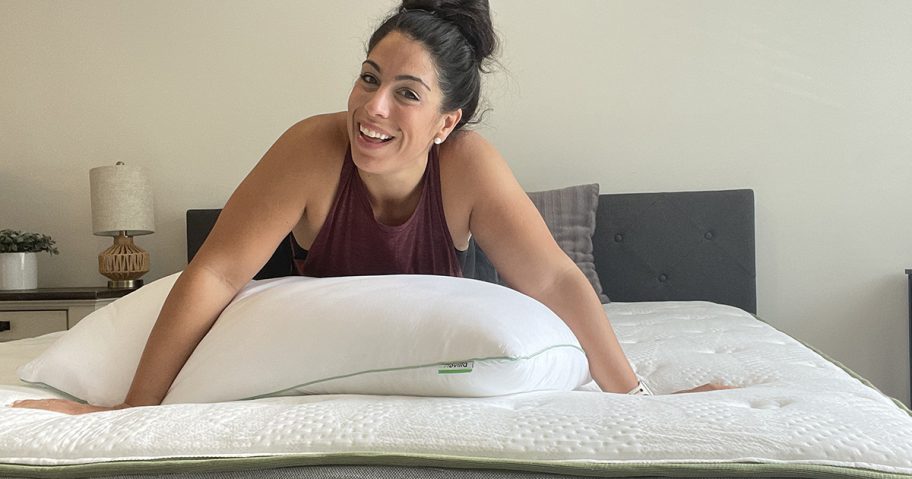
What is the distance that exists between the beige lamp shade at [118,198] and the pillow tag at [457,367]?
97.3 inches

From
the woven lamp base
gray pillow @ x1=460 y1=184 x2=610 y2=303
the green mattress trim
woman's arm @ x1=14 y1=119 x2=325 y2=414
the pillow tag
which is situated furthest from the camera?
the woven lamp base

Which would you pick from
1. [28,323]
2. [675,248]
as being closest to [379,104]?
[675,248]

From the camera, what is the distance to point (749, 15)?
→ 128 inches

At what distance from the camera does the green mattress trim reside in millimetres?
798

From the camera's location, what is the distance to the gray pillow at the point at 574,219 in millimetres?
2992

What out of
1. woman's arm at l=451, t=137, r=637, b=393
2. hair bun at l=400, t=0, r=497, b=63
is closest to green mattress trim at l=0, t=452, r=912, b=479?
woman's arm at l=451, t=137, r=637, b=393

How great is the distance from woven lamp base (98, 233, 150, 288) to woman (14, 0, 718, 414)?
5.95 feet

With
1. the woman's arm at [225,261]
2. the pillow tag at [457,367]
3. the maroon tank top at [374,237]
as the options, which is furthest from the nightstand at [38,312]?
the pillow tag at [457,367]

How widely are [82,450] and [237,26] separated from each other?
287cm

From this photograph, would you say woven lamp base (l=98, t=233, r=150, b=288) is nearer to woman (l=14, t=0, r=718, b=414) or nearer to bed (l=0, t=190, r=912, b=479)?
woman (l=14, t=0, r=718, b=414)

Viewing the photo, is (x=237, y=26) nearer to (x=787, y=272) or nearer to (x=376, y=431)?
(x=787, y=272)

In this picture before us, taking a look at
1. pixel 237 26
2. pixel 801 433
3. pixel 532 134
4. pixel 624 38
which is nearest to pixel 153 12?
pixel 237 26

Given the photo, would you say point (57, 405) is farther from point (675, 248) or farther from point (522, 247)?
point (675, 248)

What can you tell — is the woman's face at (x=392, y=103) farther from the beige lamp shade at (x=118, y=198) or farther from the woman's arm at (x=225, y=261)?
the beige lamp shade at (x=118, y=198)
